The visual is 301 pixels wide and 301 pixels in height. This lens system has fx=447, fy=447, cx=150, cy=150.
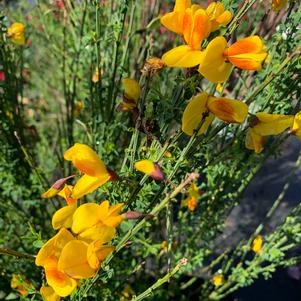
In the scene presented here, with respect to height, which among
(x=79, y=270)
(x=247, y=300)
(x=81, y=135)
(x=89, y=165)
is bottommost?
(x=247, y=300)

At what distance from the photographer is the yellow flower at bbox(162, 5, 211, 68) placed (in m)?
0.63

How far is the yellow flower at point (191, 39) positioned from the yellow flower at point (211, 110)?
2.1 inches

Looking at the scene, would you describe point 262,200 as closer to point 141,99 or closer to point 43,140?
point 43,140

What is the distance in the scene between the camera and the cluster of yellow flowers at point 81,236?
614 mm

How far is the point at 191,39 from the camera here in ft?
2.13

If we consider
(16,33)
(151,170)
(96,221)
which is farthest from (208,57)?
(16,33)

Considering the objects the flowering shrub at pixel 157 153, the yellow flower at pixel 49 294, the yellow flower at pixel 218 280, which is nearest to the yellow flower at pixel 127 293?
the flowering shrub at pixel 157 153

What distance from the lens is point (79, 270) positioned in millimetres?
614

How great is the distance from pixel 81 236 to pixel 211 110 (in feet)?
0.84

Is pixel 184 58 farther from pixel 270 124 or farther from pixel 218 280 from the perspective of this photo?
pixel 218 280

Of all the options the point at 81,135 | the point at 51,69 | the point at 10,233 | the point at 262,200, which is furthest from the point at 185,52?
the point at 51,69

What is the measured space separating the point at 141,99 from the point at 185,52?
0.15 meters

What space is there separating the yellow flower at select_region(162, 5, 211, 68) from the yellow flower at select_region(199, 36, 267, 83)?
0.06 ft

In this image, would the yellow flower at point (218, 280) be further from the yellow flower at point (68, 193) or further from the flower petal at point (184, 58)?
the flower petal at point (184, 58)
